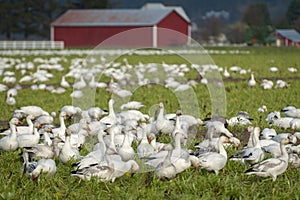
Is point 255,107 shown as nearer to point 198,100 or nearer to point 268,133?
point 198,100

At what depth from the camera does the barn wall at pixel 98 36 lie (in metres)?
69.2

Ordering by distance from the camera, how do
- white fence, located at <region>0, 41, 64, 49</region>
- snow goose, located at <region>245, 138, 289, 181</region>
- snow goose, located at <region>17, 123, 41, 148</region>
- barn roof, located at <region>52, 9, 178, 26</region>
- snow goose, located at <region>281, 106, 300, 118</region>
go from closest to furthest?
snow goose, located at <region>245, 138, 289, 181</region> → snow goose, located at <region>17, 123, 41, 148</region> → snow goose, located at <region>281, 106, 300, 118</region> → white fence, located at <region>0, 41, 64, 49</region> → barn roof, located at <region>52, 9, 178, 26</region>

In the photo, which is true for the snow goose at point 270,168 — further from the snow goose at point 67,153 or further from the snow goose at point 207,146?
the snow goose at point 67,153

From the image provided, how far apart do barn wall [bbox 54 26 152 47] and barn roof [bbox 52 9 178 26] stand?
21.5 inches

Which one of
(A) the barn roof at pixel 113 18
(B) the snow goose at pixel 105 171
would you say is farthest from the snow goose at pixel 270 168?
(A) the barn roof at pixel 113 18

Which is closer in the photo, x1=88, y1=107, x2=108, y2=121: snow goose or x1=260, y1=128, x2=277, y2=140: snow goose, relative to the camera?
x1=260, y1=128, x2=277, y2=140: snow goose

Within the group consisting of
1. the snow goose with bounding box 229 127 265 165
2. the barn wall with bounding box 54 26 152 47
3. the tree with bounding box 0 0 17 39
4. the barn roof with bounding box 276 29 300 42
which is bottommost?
the snow goose with bounding box 229 127 265 165

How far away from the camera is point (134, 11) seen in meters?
75.9

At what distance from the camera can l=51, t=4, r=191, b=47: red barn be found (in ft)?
230

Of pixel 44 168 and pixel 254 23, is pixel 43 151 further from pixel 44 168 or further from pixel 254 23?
pixel 254 23

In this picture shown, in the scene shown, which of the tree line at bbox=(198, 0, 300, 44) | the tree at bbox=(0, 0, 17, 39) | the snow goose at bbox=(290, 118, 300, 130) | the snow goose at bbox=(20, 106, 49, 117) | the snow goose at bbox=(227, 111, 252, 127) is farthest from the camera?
the tree line at bbox=(198, 0, 300, 44)

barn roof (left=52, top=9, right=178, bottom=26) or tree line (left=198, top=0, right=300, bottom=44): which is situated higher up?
tree line (left=198, top=0, right=300, bottom=44)

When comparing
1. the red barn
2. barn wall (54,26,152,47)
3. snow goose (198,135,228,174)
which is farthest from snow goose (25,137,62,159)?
the red barn

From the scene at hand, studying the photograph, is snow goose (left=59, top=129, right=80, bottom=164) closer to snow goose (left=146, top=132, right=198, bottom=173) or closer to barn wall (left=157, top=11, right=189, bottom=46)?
snow goose (left=146, top=132, right=198, bottom=173)
